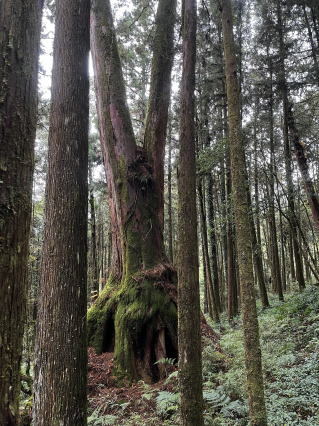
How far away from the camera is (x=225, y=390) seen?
17.6 ft

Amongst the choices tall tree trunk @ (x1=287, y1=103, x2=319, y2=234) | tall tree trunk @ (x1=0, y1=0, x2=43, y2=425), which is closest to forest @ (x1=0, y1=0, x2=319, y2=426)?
tall tree trunk @ (x1=0, y1=0, x2=43, y2=425)

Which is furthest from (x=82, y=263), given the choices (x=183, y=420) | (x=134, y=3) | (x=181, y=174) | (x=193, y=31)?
(x=134, y=3)

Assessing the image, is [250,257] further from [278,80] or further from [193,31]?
[278,80]

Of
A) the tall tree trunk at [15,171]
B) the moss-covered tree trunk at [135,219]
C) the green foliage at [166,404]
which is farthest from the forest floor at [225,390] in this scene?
the tall tree trunk at [15,171]

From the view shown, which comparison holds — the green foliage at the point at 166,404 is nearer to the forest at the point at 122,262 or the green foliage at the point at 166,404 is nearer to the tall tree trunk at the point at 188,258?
the forest at the point at 122,262

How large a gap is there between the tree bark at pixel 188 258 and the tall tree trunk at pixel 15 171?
2.61m

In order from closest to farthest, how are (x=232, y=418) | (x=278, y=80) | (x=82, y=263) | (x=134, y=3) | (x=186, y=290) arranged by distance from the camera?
(x=82, y=263)
(x=186, y=290)
(x=232, y=418)
(x=134, y=3)
(x=278, y=80)

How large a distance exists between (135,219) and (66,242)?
4.64 metres

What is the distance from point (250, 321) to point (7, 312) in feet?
11.1

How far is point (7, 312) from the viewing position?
173cm

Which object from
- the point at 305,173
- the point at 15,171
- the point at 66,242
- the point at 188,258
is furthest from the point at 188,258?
the point at 305,173

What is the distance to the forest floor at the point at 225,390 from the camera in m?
4.55

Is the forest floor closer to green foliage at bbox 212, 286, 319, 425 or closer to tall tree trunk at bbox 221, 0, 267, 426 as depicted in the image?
green foliage at bbox 212, 286, 319, 425

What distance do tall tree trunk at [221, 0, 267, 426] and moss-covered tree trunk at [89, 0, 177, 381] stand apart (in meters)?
2.65
